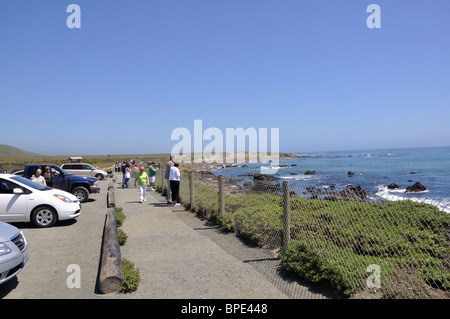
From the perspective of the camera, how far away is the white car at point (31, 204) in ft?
28.4

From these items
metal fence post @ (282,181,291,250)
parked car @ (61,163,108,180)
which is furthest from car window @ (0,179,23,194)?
parked car @ (61,163,108,180)

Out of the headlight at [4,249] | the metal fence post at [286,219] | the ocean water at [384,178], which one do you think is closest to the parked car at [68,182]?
the ocean water at [384,178]

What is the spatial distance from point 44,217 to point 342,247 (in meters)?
8.54

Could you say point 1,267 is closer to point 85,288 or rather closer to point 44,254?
point 85,288

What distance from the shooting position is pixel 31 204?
8906 mm

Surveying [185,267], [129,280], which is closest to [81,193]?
[185,267]

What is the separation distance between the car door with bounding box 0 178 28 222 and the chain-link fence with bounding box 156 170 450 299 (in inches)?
233

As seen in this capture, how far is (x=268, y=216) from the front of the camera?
7148 millimetres

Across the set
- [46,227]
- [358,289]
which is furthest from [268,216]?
[46,227]

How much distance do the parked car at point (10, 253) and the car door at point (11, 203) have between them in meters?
4.17

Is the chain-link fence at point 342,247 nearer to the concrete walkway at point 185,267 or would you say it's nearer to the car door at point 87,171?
the concrete walkway at point 185,267

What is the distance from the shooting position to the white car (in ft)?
28.4

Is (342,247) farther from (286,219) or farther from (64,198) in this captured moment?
(64,198)
